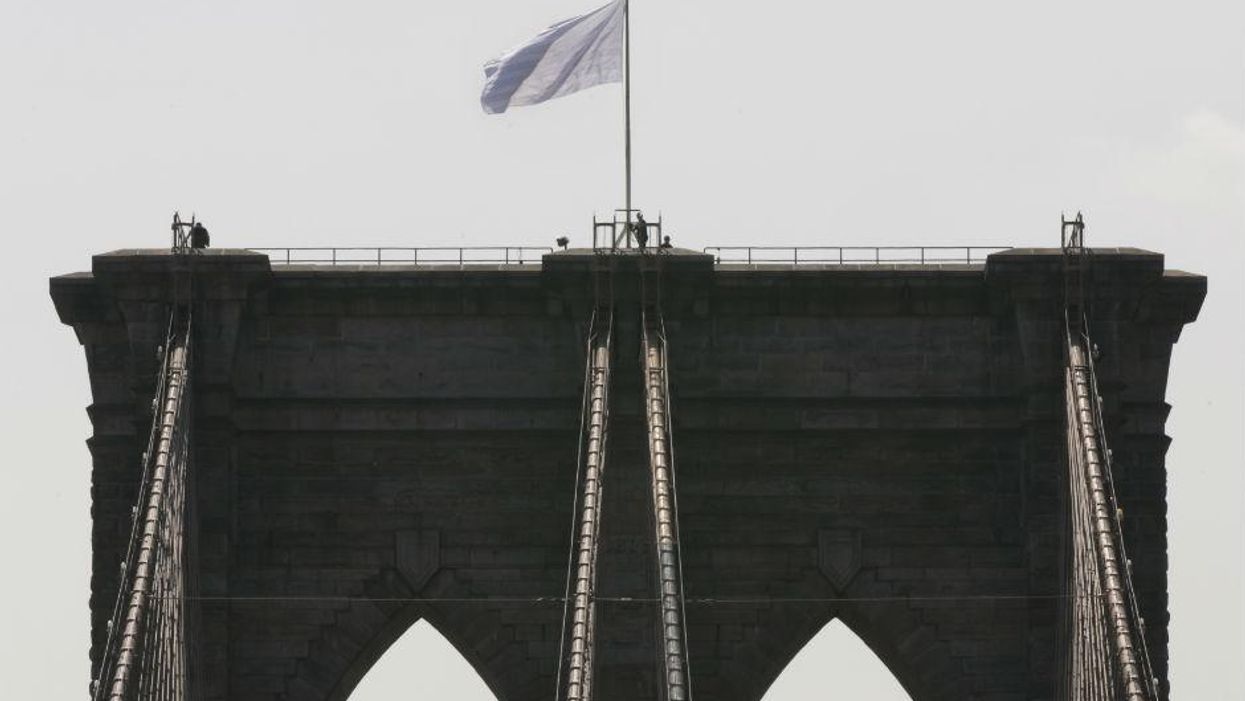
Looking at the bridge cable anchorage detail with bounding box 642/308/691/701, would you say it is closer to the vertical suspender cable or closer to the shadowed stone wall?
the shadowed stone wall

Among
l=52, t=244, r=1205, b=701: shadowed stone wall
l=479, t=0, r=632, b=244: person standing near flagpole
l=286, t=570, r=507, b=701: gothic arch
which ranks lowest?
l=286, t=570, r=507, b=701: gothic arch

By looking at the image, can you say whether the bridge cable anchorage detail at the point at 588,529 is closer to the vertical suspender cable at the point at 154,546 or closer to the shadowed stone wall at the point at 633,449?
the shadowed stone wall at the point at 633,449

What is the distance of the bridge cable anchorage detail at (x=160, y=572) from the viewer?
321 feet

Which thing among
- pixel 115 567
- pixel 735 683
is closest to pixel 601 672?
pixel 735 683

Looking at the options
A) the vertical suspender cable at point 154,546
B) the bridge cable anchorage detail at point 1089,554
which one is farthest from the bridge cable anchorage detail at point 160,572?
the bridge cable anchorage detail at point 1089,554

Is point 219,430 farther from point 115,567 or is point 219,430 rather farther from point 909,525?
point 909,525

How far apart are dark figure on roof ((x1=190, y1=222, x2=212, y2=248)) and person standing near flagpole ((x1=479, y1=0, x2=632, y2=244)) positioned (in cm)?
636

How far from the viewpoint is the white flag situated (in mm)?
108438

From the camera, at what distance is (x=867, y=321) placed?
350 ft

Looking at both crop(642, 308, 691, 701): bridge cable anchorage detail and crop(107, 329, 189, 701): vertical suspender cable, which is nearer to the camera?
crop(642, 308, 691, 701): bridge cable anchorage detail

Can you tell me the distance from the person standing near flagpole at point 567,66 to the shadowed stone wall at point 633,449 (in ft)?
13.4

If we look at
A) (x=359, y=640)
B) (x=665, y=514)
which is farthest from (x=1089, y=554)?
(x=359, y=640)

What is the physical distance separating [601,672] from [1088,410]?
10.7 metres

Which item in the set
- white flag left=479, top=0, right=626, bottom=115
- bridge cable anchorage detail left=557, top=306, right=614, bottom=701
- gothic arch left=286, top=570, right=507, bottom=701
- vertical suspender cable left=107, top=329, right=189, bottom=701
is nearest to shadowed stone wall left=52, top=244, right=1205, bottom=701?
gothic arch left=286, top=570, right=507, bottom=701
